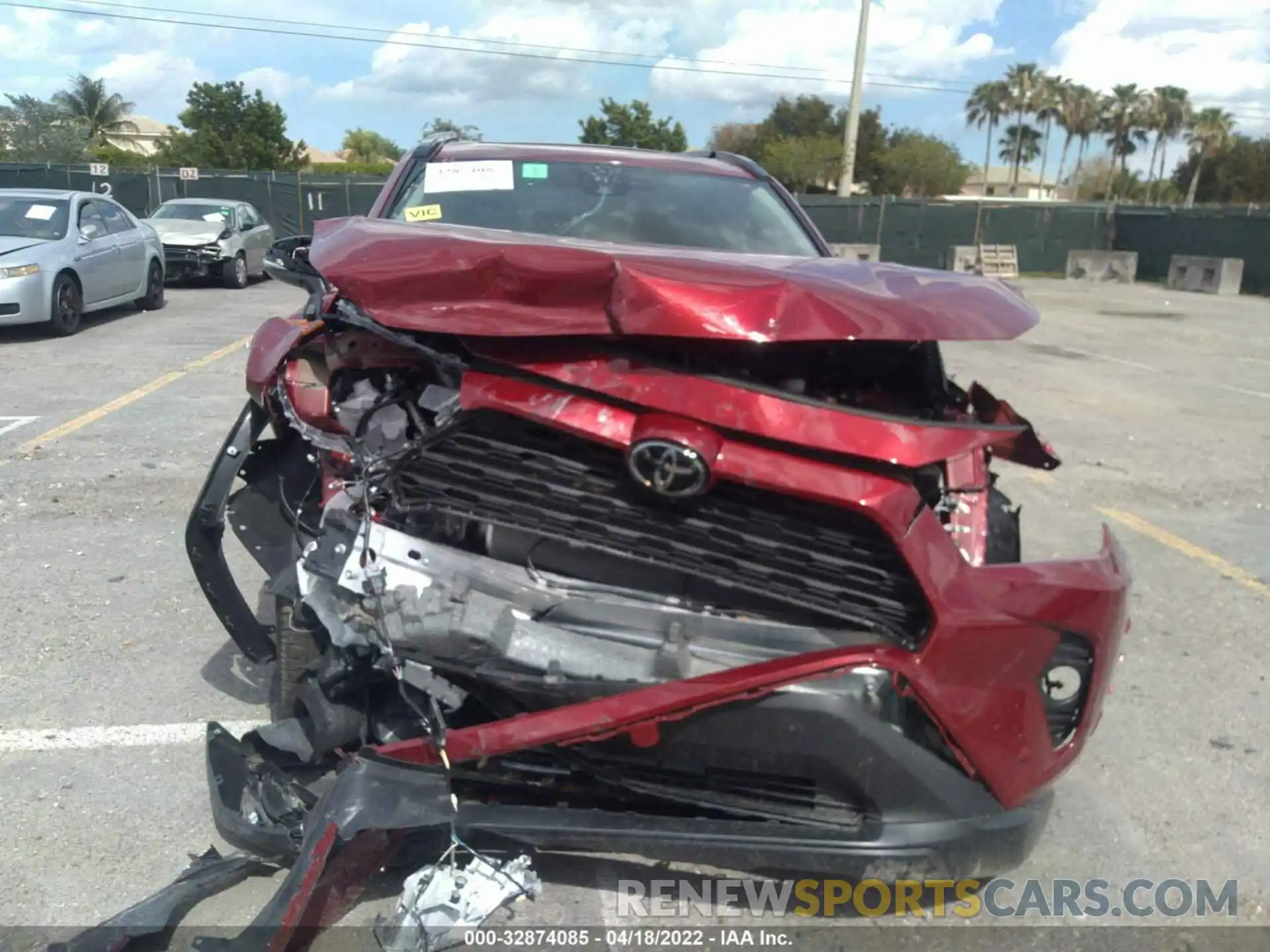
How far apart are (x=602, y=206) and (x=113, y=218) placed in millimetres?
10889

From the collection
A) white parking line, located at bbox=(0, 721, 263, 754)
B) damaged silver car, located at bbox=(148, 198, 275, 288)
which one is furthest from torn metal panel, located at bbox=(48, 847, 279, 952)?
damaged silver car, located at bbox=(148, 198, 275, 288)

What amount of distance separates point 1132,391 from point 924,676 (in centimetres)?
906

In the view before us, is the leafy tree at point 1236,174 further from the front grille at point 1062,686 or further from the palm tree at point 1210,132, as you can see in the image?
the front grille at point 1062,686

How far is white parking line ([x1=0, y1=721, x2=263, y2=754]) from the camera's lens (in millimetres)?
3291

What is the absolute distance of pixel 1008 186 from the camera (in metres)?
93.8

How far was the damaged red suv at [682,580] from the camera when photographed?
2.12 m

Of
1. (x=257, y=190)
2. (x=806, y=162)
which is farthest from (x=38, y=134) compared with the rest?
(x=806, y=162)

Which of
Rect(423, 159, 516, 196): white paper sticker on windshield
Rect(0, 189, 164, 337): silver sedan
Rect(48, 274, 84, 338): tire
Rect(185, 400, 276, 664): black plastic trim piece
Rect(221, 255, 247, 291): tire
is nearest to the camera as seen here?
Rect(185, 400, 276, 664): black plastic trim piece

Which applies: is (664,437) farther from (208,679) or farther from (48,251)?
(48,251)

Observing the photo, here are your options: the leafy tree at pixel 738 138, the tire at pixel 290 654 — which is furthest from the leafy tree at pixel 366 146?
the tire at pixel 290 654

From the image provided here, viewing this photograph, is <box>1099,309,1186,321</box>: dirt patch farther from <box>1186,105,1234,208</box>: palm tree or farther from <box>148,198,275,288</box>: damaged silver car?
<box>1186,105,1234,208</box>: palm tree

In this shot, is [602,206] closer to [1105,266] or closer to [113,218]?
[113,218]

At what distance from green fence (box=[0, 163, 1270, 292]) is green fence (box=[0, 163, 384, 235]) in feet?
0.08

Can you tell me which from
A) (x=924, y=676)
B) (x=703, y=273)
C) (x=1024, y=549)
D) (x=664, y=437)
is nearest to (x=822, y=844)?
(x=924, y=676)
